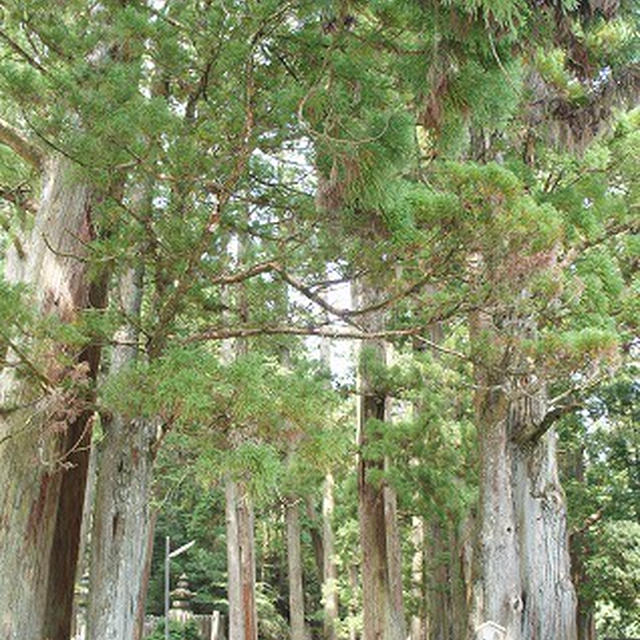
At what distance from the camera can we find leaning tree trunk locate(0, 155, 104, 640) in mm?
3975

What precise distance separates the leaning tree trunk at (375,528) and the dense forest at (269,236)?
5.16 feet

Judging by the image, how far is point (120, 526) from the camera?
13.2 ft

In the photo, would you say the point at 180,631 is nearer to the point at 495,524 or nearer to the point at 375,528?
the point at 375,528

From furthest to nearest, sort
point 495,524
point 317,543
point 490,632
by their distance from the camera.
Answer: point 317,543
point 495,524
point 490,632

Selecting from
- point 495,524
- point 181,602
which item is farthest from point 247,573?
point 181,602

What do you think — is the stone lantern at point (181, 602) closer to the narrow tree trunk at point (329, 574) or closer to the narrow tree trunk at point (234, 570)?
the narrow tree trunk at point (329, 574)

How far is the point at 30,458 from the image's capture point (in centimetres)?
425

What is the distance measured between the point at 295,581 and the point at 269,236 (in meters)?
11.3

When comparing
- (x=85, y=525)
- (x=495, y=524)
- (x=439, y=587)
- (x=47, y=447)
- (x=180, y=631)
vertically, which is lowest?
(x=180, y=631)

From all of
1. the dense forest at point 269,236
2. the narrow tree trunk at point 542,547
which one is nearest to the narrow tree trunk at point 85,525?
the dense forest at point 269,236

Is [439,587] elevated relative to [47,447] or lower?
lower

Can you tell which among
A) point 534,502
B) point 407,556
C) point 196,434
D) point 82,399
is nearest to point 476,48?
point 196,434

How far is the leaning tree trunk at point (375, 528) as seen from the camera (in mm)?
7625

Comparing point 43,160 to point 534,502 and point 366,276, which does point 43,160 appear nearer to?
point 366,276
